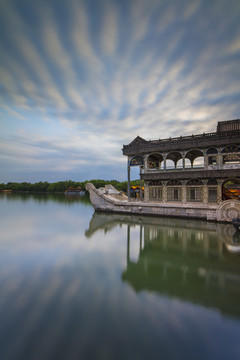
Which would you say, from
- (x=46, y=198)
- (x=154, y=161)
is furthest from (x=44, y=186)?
(x=154, y=161)

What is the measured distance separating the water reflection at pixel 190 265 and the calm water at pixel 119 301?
1.4 inches

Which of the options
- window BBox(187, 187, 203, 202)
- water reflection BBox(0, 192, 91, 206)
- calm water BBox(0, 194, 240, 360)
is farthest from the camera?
water reflection BBox(0, 192, 91, 206)

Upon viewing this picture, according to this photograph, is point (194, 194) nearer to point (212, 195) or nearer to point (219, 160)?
point (212, 195)

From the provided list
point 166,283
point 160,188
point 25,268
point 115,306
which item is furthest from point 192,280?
point 160,188

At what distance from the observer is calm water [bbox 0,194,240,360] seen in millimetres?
3615

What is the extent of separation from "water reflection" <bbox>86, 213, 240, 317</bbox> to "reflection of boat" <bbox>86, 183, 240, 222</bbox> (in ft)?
5.65

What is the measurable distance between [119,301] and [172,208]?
1450cm

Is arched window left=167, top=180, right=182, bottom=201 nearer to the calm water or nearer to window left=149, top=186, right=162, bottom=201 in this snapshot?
window left=149, top=186, right=162, bottom=201

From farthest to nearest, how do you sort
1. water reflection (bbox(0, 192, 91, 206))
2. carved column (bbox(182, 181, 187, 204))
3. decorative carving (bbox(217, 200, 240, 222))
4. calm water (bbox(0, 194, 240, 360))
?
water reflection (bbox(0, 192, 91, 206)) < carved column (bbox(182, 181, 187, 204)) < decorative carving (bbox(217, 200, 240, 222)) < calm water (bbox(0, 194, 240, 360))

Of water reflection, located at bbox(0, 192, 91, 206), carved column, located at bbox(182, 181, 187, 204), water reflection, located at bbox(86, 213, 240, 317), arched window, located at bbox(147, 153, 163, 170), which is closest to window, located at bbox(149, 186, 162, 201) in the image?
carved column, located at bbox(182, 181, 187, 204)

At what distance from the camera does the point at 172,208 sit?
1866cm

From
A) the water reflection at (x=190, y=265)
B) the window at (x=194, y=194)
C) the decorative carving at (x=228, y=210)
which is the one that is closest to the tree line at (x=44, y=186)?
the window at (x=194, y=194)

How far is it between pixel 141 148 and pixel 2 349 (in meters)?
19.7

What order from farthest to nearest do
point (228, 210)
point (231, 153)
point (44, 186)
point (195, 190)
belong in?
point (44, 186), point (195, 190), point (231, 153), point (228, 210)
